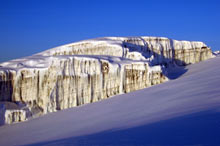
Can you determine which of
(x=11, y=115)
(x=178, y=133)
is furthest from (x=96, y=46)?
(x=178, y=133)

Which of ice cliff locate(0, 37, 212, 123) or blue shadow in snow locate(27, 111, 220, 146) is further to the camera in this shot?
ice cliff locate(0, 37, 212, 123)

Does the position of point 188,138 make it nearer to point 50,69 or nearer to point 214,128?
point 214,128

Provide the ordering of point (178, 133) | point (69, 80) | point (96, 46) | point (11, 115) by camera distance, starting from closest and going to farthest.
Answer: point (178, 133) → point (11, 115) → point (69, 80) → point (96, 46)

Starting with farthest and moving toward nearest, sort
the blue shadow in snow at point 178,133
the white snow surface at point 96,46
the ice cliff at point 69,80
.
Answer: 1. the white snow surface at point 96,46
2. the ice cliff at point 69,80
3. the blue shadow in snow at point 178,133

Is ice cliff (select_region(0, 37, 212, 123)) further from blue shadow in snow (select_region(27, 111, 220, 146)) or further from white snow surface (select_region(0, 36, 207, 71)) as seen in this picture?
blue shadow in snow (select_region(27, 111, 220, 146))

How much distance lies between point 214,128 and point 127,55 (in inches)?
671

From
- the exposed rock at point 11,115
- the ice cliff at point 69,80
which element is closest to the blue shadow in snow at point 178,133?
the exposed rock at point 11,115

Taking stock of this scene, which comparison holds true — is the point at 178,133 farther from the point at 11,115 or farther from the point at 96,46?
the point at 96,46

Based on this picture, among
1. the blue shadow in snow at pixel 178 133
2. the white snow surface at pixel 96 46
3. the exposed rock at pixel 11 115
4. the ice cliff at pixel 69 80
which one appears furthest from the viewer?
the white snow surface at pixel 96 46

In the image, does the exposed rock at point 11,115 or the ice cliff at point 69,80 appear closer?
the exposed rock at point 11,115

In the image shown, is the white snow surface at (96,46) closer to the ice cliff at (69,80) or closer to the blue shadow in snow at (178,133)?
the ice cliff at (69,80)

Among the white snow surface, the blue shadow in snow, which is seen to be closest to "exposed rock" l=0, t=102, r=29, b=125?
the white snow surface

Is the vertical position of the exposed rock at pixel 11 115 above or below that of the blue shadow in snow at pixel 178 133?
below

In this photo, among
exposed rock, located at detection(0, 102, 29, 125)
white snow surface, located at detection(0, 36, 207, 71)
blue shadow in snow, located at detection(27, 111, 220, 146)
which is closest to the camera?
blue shadow in snow, located at detection(27, 111, 220, 146)
